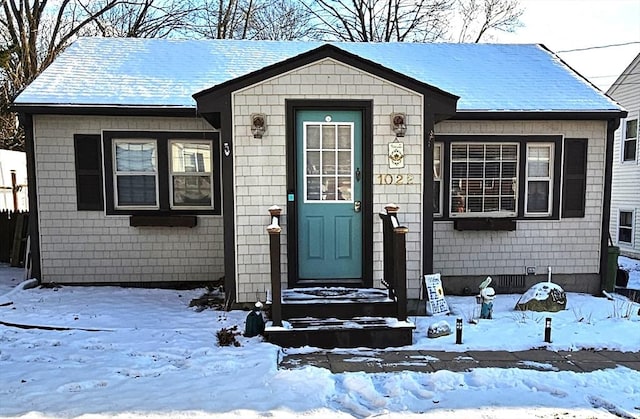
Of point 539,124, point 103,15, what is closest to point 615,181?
point 539,124

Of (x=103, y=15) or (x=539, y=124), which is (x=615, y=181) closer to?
(x=539, y=124)

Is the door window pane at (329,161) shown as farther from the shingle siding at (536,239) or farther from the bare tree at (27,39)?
the bare tree at (27,39)

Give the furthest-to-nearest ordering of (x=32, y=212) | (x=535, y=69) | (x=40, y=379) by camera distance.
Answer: (x=535, y=69), (x=32, y=212), (x=40, y=379)

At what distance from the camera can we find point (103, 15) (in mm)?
17562

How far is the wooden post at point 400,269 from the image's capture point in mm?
4840

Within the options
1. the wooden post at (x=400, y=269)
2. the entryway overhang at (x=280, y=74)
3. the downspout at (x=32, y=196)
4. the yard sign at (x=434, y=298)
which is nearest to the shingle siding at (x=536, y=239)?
the yard sign at (x=434, y=298)

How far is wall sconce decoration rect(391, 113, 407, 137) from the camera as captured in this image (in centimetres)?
566

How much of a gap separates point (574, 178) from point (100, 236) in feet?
26.0

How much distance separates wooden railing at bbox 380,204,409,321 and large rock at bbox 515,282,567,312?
6.92 ft

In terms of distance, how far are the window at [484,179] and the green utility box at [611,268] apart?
6.35ft

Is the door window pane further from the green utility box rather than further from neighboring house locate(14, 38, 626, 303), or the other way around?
the green utility box

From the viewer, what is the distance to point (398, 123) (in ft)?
18.6

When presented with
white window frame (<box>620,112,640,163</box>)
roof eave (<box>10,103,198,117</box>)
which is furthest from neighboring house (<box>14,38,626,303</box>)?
white window frame (<box>620,112,640,163</box>)

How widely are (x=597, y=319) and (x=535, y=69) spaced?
16.3ft
